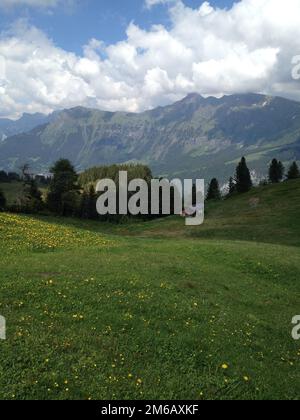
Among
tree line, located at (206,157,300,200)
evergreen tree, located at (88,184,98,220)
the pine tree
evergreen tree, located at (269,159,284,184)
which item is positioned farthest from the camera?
the pine tree

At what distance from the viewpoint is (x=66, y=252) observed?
34500 mm

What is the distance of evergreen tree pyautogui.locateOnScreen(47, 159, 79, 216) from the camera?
116 meters

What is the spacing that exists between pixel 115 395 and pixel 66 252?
21375mm

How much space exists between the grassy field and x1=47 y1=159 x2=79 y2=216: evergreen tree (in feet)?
259

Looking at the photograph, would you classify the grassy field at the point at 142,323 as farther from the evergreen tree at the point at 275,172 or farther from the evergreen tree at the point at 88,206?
the evergreen tree at the point at 275,172

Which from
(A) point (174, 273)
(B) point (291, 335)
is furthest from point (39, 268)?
(B) point (291, 335)

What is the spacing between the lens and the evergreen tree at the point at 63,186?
116250 mm

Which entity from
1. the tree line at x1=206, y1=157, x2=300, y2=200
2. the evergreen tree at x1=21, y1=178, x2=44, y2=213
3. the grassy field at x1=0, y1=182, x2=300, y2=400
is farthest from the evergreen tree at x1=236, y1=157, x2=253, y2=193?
the grassy field at x1=0, y1=182, x2=300, y2=400

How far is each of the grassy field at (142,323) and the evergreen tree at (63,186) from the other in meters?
79.0

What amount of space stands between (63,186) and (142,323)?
101077 millimetres

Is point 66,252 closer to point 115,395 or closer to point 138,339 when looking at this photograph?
point 138,339

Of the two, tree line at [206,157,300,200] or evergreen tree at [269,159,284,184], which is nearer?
tree line at [206,157,300,200]

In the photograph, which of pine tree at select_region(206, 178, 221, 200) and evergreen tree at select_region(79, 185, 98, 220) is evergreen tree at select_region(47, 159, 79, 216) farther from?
pine tree at select_region(206, 178, 221, 200)

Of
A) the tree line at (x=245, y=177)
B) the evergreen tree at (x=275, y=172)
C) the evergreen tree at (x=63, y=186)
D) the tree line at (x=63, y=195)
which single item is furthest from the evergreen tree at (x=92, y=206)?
the evergreen tree at (x=275, y=172)
